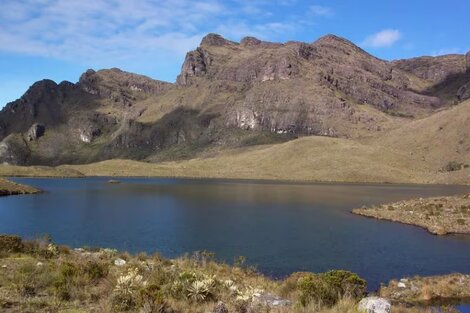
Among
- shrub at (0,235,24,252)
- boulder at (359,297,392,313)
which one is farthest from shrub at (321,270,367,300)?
shrub at (0,235,24,252)

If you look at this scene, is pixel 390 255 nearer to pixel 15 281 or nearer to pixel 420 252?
pixel 420 252

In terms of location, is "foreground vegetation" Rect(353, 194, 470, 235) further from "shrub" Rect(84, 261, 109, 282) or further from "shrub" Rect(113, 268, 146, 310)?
"shrub" Rect(113, 268, 146, 310)

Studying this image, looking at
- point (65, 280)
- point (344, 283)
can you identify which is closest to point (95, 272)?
point (65, 280)

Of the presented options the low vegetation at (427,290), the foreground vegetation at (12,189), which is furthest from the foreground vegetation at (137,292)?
the foreground vegetation at (12,189)

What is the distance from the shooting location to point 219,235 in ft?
162

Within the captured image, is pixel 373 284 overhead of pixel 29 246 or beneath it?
beneath

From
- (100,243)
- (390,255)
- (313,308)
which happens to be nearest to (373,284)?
(390,255)

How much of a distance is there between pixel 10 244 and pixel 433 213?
5694 cm

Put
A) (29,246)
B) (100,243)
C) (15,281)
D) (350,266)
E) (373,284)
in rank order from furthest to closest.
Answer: (100,243) → (350,266) → (373,284) → (29,246) → (15,281)

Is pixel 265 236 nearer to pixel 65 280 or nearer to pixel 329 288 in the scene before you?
pixel 329 288

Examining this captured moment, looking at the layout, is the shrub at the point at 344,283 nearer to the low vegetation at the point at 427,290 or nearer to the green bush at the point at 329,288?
the green bush at the point at 329,288

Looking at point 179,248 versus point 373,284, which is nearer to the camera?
point 373,284

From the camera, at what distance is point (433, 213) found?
6462cm

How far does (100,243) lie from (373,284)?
2530 cm
